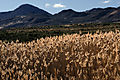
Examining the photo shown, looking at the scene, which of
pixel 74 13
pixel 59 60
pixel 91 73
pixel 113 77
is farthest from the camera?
pixel 74 13

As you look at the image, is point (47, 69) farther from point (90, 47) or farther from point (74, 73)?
point (90, 47)

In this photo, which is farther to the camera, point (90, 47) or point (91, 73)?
point (90, 47)

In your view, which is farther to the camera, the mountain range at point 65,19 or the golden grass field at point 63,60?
the mountain range at point 65,19

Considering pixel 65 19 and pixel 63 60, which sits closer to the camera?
pixel 63 60

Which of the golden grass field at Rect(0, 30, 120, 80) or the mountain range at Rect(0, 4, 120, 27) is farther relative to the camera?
the mountain range at Rect(0, 4, 120, 27)

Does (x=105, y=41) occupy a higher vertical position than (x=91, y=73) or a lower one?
higher

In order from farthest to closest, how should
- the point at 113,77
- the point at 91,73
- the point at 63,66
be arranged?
the point at 63,66
the point at 91,73
the point at 113,77

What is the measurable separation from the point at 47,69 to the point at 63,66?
29 centimetres

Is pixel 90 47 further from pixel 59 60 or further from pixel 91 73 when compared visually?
pixel 91 73

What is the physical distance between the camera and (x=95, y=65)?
379 cm

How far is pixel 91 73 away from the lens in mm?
3480

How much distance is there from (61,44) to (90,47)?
68 centimetres

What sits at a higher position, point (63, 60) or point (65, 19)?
point (63, 60)

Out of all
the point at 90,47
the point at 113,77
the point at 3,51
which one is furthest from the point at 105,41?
the point at 3,51
